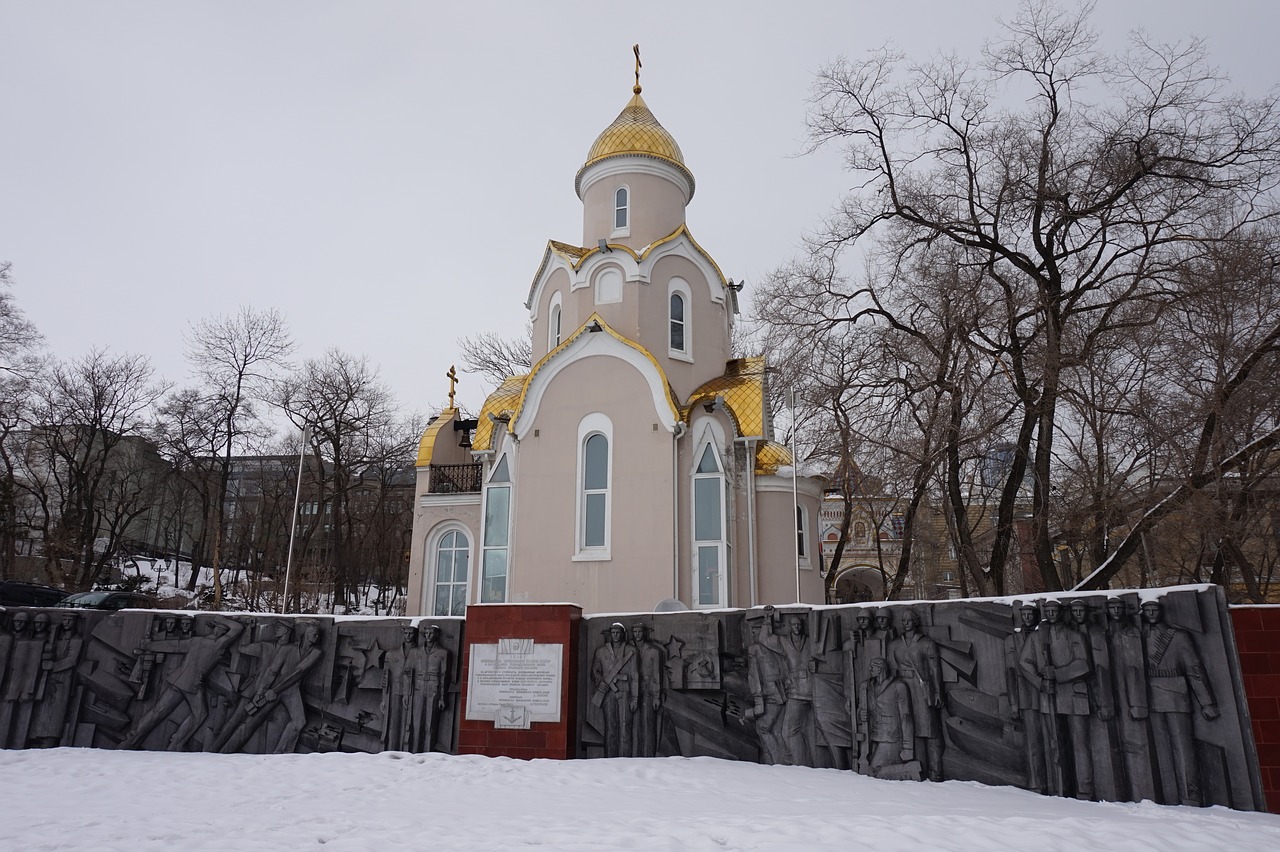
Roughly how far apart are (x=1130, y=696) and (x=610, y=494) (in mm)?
9918

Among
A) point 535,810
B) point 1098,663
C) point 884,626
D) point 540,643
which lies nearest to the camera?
point 535,810

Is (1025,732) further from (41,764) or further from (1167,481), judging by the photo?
(41,764)

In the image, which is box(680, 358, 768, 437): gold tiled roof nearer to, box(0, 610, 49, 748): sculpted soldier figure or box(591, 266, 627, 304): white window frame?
box(591, 266, 627, 304): white window frame

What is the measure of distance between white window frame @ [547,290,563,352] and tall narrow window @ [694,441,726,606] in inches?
214

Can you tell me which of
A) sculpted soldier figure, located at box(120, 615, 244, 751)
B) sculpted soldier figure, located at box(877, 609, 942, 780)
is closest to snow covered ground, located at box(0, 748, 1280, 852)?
sculpted soldier figure, located at box(877, 609, 942, 780)

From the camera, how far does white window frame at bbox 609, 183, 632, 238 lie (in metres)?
20.4

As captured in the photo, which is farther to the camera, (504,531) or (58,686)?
(504,531)

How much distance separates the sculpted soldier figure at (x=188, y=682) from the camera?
10883mm

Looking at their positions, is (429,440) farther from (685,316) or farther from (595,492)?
(685,316)

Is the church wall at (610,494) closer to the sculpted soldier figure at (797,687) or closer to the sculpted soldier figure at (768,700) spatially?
the sculpted soldier figure at (768,700)

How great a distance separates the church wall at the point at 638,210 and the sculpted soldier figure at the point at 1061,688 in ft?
45.5

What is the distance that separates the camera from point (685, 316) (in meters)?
19.4

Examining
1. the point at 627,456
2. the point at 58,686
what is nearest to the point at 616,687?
the point at 627,456

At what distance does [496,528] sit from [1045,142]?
12.4m
